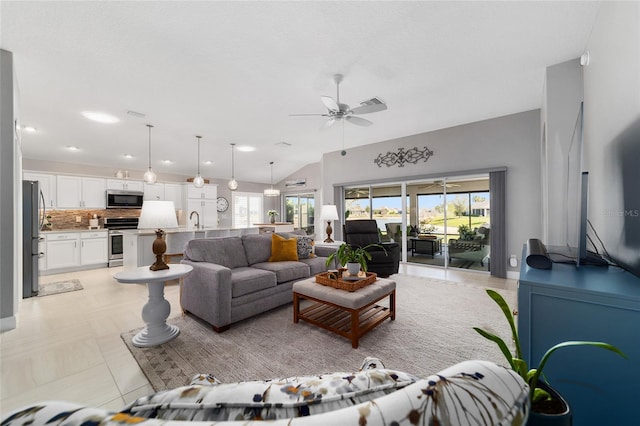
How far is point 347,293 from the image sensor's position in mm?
2393

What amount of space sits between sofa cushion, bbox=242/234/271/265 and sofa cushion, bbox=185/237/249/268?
0.06 m

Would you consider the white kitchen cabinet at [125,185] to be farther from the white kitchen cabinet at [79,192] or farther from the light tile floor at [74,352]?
the light tile floor at [74,352]

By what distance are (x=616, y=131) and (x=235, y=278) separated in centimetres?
317

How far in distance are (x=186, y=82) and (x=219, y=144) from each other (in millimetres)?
2807

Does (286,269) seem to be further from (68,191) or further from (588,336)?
(68,191)

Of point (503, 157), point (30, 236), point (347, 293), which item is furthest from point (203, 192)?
point (503, 157)

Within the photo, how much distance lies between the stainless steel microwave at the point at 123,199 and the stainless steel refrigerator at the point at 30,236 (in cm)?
249

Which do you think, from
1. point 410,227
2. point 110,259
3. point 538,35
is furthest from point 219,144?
point 538,35

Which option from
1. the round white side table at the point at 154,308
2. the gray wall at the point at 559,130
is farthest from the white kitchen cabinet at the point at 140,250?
the gray wall at the point at 559,130

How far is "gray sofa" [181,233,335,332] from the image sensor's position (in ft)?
8.27

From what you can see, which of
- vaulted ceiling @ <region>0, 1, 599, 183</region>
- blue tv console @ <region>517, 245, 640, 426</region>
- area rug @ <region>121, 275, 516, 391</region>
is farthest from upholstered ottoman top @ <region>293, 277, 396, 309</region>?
vaulted ceiling @ <region>0, 1, 599, 183</region>

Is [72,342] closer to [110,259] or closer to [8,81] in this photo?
[8,81]

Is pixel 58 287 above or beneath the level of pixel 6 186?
beneath

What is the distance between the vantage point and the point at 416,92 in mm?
3676
